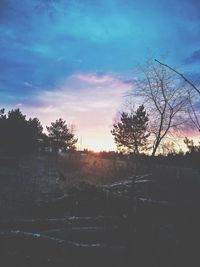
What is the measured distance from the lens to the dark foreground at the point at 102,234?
8438 mm

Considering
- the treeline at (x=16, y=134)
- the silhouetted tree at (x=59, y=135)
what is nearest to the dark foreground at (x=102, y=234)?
the treeline at (x=16, y=134)

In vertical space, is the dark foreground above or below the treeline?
below

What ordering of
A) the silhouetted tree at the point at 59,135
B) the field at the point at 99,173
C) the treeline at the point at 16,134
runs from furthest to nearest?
the silhouetted tree at the point at 59,135 < the treeline at the point at 16,134 < the field at the point at 99,173

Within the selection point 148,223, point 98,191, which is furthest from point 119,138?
point 148,223

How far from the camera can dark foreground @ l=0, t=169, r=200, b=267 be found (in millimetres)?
8438

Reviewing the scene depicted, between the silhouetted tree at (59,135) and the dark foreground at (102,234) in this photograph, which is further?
the silhouetted tree at (59,135)

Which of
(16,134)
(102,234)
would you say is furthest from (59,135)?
(102,234)

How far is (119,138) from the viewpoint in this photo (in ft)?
191

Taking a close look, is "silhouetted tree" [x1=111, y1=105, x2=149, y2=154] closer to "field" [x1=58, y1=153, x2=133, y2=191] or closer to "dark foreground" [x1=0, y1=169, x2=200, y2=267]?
"field" [x1=58, y1=153, x2=133, y2=191]

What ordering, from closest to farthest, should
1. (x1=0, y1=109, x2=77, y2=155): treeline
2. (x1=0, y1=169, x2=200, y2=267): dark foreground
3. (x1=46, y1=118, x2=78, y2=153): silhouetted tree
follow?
1. (x1=0, y1=169, x2=200, y2=267): dark foreground
2. (x1=0, y1=109, x2=77, y2=155): treeline
3. (x1=46, y1=118, x2=78, y2=153): silhouetted tree

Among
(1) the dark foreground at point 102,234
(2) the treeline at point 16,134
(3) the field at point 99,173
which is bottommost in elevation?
(1) the dark foreground at point 102,234

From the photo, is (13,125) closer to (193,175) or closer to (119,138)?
(119,138)

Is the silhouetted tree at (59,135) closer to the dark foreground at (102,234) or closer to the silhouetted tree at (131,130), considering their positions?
the silhouetted tree at (131,130)

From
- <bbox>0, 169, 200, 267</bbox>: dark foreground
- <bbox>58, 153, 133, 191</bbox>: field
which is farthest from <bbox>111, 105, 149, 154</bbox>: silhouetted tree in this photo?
<bbox>0, 169, 200, 267</bbox>: dark foreground
